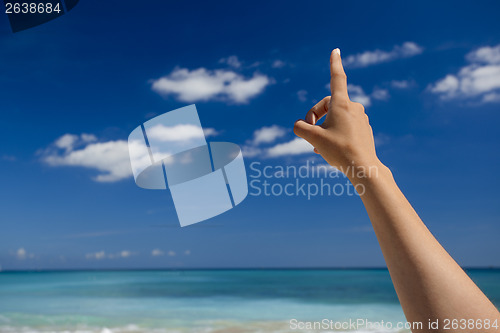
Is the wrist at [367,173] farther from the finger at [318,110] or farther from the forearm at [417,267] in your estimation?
the finger at [318,110]

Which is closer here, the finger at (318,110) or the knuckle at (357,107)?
the knuckle at (357,107)

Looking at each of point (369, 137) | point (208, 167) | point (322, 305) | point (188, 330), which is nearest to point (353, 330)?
point (188, 330)

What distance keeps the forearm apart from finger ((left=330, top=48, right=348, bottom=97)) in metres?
0.16

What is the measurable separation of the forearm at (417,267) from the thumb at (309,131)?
0.11 m

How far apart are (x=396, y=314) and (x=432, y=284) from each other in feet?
34.9

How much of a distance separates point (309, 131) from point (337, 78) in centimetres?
10

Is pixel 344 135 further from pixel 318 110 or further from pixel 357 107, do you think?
pixel 318 110

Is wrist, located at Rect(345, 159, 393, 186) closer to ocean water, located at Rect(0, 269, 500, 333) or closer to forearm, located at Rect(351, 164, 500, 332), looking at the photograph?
forearm, located at Rect(351, 164, 500, 332)

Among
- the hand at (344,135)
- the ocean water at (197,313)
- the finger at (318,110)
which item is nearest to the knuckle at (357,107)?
the hand at (344,135)

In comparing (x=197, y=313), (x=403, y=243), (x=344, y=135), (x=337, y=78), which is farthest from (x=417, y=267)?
(x=197, y=313)

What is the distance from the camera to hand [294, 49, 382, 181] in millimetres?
525

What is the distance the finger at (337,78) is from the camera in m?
0.61

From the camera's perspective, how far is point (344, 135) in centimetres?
55

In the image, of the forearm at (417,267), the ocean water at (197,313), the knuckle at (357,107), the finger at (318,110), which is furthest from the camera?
the ocean water at (197,313)
